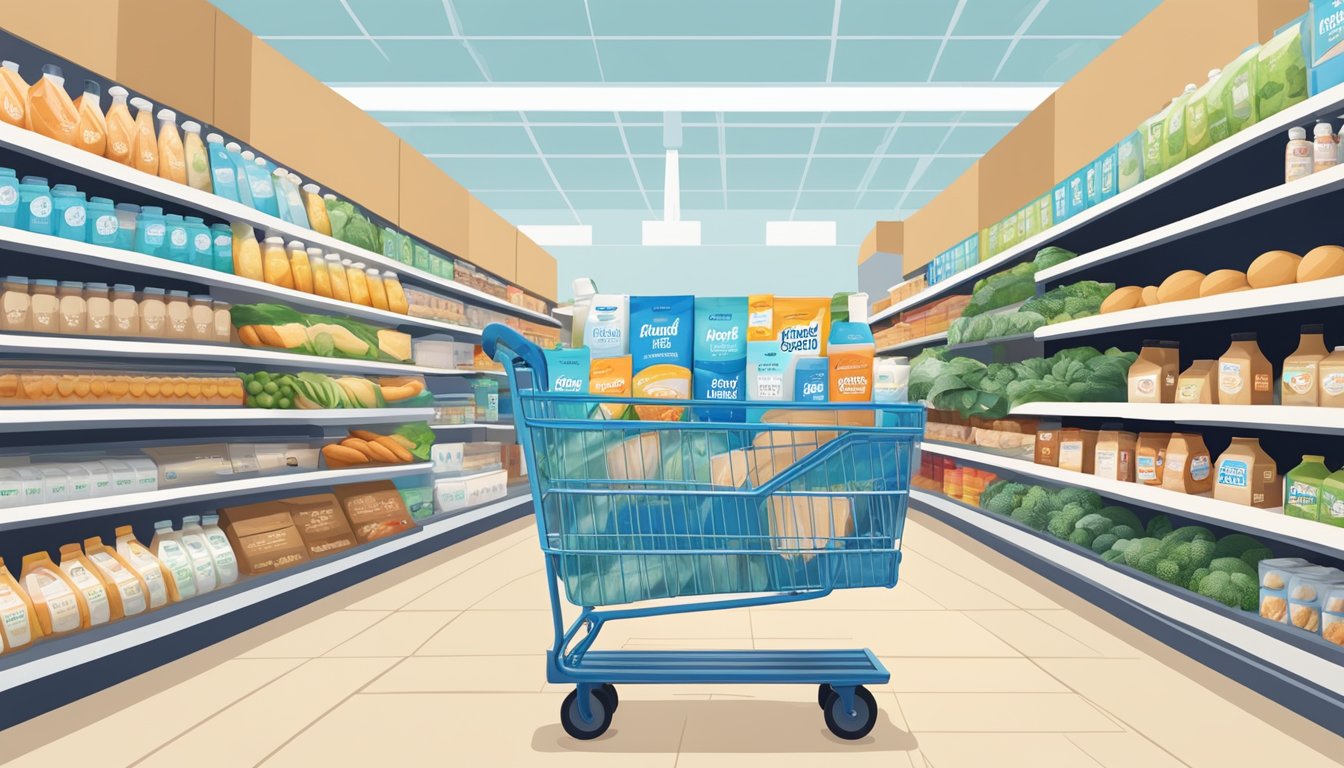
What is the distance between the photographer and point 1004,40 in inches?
248

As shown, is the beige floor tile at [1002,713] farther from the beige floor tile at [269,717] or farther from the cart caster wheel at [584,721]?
the beige floor tile at [269,717]

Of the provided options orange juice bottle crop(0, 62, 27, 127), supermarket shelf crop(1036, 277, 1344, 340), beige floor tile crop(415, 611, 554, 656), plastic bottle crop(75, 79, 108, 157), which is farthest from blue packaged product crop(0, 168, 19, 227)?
supermarket shelf crop(1036, 277, 1344, 340)

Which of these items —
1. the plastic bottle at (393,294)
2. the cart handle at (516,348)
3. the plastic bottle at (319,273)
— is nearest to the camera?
the cart handle at (516,348)

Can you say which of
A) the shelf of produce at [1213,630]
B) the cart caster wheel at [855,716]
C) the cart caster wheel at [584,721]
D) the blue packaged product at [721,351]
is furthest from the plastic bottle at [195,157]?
the shelf of produce at [1213,630]

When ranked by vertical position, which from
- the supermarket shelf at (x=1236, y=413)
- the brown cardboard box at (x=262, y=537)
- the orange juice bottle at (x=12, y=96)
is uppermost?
the orange juice bottle at (x=12, y=96)

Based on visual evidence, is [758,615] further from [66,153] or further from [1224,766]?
[66,153]

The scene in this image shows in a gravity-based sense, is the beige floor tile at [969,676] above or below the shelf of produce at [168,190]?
below

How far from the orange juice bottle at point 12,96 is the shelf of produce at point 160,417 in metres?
0.82

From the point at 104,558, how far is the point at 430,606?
1.17 metres

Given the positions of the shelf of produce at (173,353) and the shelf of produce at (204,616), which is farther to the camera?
the shelf of produce at (173,353)

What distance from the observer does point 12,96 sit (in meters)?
2.10

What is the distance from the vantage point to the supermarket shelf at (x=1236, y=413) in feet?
6.50

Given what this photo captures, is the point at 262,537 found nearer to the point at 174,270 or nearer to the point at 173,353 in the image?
the point at 173,353

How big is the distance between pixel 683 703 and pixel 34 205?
2365mm
